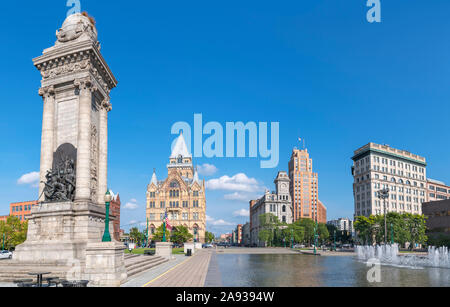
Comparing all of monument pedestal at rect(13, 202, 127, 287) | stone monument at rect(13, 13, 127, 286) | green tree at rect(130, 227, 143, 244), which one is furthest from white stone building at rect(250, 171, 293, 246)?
monument pedestal at rect(13, 202, 127, 287)

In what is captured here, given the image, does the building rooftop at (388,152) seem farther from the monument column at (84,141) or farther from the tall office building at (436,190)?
the monument column at (84,141)

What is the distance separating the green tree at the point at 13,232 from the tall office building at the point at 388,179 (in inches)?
4148

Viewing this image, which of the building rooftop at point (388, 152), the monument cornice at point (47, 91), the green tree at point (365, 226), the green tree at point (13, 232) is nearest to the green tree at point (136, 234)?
the green tree at point (13, 232)

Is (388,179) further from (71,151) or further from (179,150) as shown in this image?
(71,151)

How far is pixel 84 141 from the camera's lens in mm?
26578

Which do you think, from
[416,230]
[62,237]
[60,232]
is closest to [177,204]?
[416,230]

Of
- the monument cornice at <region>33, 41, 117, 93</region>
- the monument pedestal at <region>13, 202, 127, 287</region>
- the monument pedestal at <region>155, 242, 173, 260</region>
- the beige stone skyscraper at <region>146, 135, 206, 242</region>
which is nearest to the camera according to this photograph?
the monument pedestal at <region>13, 202, 127, 287</region>

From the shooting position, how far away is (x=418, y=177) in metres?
141

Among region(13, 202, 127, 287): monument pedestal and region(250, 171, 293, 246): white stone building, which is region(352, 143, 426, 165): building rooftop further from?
region(13, 202, 127, 287): monument pedestal

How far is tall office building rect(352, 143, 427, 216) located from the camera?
129250 millimetres

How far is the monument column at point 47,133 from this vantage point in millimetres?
27141
